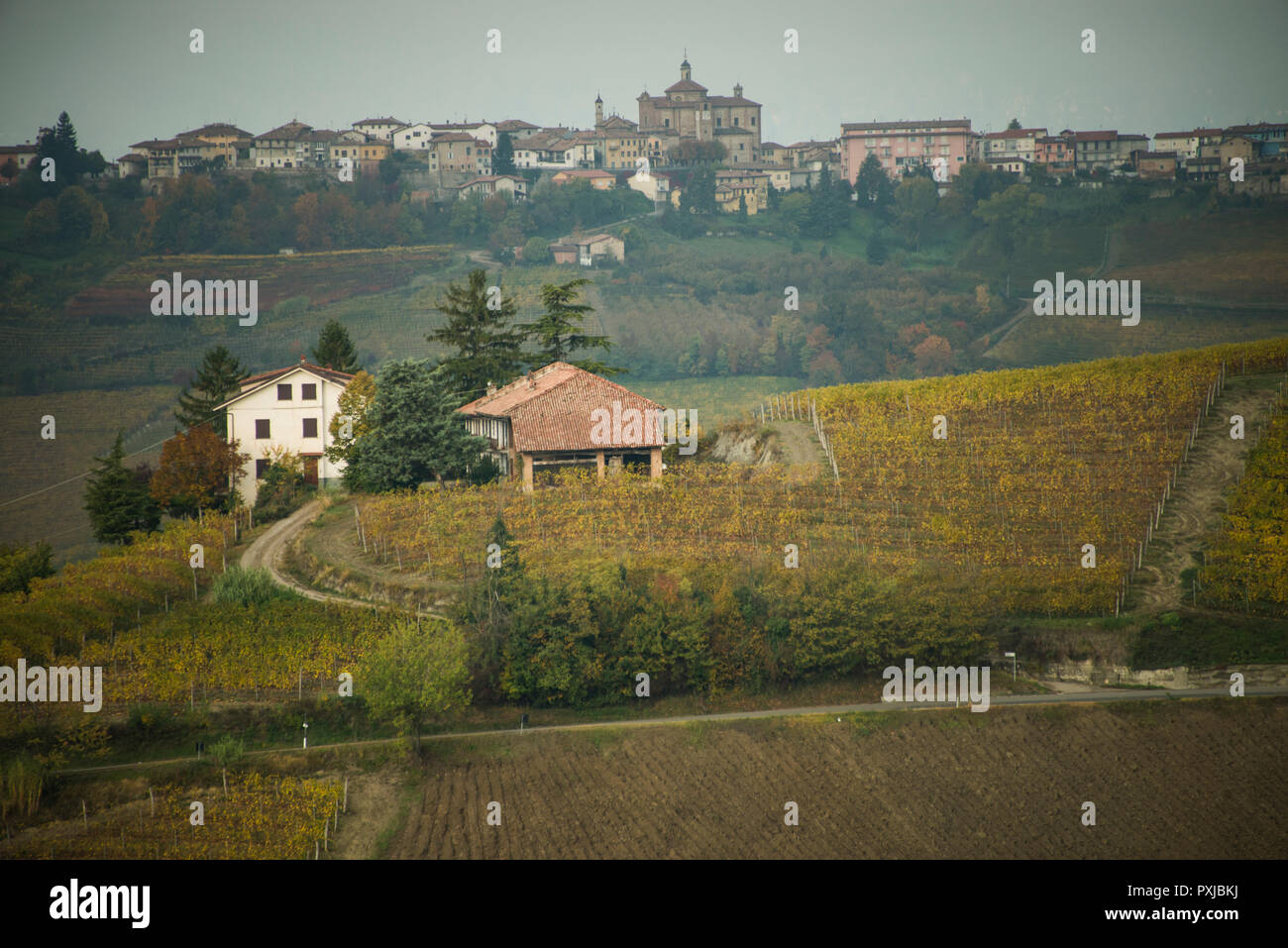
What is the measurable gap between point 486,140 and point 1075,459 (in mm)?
132939

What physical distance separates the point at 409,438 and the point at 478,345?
10873 mm

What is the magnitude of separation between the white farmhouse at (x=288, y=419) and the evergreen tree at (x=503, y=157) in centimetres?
11182

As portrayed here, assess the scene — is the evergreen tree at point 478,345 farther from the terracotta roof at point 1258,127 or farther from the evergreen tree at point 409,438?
the terracotta roof at point 1258,127

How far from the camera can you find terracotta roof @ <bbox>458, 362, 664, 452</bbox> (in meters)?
38.2

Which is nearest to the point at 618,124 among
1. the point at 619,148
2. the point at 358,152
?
the point at 619,148

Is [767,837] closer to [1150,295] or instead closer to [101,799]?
[101,799]

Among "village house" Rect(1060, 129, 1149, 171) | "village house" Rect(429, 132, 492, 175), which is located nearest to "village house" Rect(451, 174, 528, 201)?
"village house" Rect(429, 132, 492, 175)

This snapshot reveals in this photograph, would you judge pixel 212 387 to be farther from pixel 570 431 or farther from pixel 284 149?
pixel 284 149

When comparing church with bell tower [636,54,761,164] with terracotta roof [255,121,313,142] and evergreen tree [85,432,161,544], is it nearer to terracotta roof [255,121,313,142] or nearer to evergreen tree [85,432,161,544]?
terracotta roof [255,121,313,142]

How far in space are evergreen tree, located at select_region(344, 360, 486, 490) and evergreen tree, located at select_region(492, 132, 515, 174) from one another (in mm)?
117050

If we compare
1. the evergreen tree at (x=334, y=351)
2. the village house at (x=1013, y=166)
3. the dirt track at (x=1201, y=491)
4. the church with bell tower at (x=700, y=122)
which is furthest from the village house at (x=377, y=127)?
the dirt track at (x=1201, y=491)

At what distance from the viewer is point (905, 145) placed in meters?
154
